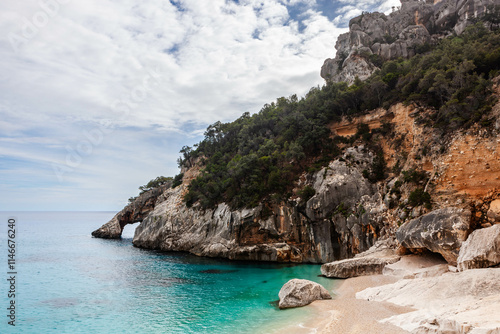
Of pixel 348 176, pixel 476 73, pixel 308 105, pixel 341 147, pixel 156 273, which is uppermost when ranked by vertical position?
pixel 308 105

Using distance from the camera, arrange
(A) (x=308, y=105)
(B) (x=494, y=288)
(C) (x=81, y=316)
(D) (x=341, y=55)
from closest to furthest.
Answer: (B) (x=494, y=288) → (C) (x=81, y=316) → (A) (x=308, y=105) → (D) (x=341, y=55)

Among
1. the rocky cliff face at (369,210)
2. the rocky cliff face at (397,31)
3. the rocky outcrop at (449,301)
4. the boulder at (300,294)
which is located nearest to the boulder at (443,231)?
the rocky cliff face at (369,210)

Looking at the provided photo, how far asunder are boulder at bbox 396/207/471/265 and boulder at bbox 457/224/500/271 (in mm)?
1721

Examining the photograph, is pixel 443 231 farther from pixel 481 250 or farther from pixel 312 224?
pixel 312 224

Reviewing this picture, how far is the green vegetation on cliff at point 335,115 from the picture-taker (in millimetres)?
28609

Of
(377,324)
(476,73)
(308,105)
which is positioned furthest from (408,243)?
(308,105)

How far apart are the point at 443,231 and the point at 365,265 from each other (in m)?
7.31

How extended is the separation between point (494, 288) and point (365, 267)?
471 inches

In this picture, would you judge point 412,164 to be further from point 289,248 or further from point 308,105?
point 308,105

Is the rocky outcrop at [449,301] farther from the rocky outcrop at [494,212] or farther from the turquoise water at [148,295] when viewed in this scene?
the rocky outcrop at [494,212]

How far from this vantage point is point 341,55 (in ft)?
216

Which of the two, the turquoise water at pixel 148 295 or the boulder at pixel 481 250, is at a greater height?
the boulder at pixel 481 250

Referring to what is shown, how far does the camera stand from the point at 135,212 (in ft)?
237

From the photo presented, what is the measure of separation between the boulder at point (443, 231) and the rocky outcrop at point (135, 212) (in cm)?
5835
